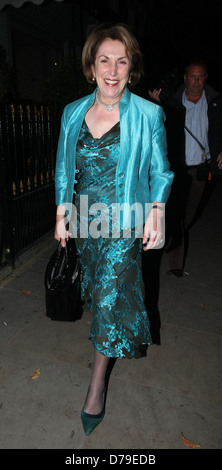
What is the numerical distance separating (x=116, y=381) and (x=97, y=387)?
0.38 meters

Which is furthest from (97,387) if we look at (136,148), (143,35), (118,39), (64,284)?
(143,35)

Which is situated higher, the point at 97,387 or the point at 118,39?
→ the point at 118,39

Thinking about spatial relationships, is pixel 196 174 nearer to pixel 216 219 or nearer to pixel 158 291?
pixel 158 291

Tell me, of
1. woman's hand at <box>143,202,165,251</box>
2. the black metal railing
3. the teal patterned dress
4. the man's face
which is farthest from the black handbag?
the man's face

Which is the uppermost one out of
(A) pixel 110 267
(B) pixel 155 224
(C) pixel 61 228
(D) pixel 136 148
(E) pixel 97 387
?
(D) pixel 136 148

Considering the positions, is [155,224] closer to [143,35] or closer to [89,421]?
[89,421]

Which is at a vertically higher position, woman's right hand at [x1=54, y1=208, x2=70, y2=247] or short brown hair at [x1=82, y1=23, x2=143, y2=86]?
short brown hair at [x1=82, y1=23, x2=143, y2=86]

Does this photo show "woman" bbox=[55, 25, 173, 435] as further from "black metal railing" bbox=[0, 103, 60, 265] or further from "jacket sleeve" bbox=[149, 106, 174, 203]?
"black metal railing" bbox=[0, 103, 60, 265]

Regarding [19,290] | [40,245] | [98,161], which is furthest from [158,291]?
[98,161]

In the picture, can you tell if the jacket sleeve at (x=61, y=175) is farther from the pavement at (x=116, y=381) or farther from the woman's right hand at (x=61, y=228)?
the pavement at (x=116, y=381)

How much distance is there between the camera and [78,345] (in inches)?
117

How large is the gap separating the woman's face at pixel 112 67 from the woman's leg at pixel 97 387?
1597 millimetres

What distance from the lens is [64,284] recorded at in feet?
8.75

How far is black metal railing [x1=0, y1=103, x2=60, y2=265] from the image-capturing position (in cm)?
395
